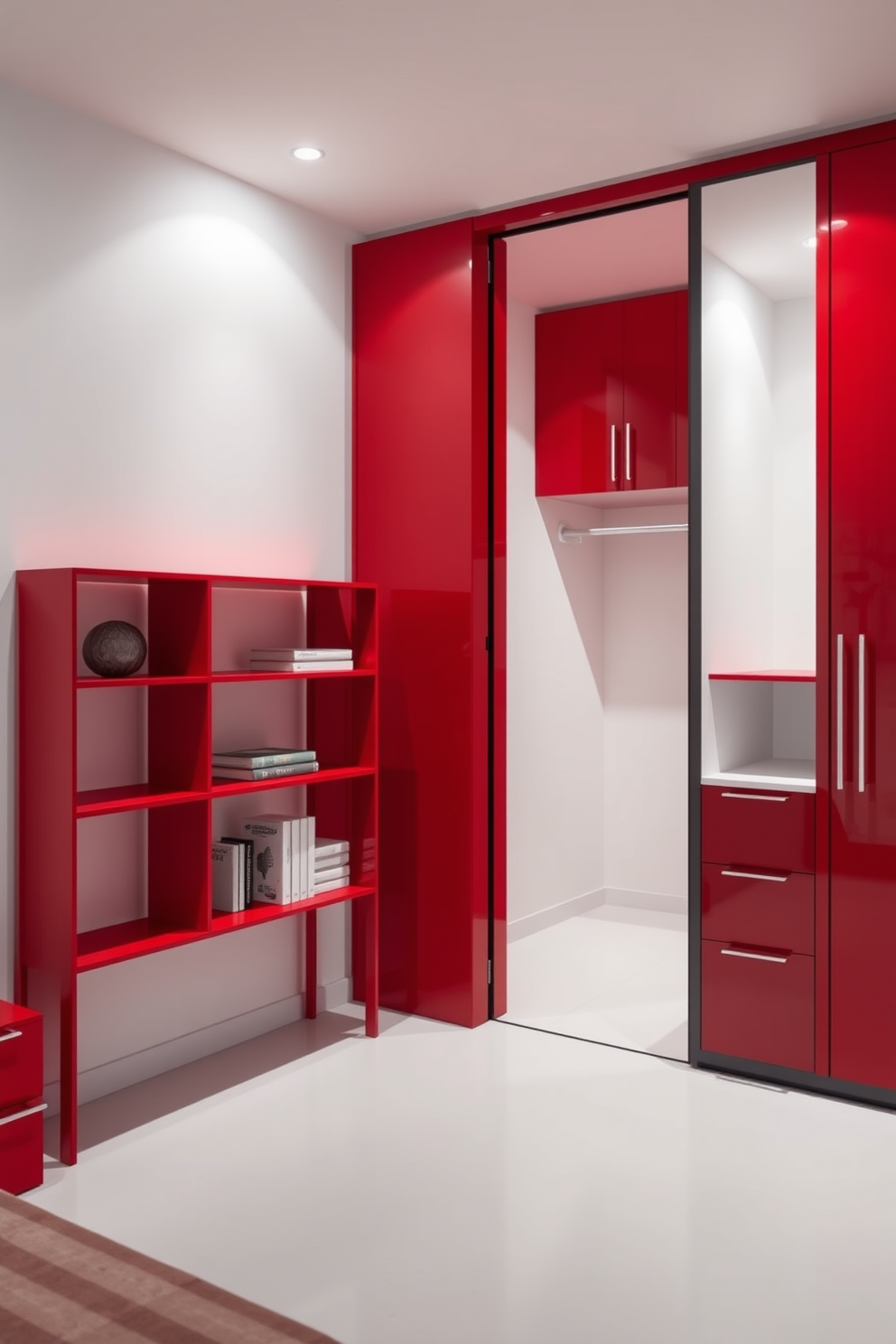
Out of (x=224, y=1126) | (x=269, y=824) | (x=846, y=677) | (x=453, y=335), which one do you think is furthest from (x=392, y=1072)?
(x=453, y=335)

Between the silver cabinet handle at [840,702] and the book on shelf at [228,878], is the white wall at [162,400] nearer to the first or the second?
the book on shelf at [228,878]

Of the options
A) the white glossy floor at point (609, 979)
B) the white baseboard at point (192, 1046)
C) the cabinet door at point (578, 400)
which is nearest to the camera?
the white baseboard at point (192, 1046)

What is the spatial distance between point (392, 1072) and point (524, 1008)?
0.74 meters

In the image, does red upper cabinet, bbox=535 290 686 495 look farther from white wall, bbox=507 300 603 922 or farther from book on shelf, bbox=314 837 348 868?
book on shelf, bbox=314 837 348 868

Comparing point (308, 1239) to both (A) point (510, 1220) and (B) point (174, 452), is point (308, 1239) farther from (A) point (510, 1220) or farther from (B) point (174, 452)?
(B) point (174, 452)

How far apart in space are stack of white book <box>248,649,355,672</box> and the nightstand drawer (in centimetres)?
121

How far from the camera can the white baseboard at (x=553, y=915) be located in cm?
481

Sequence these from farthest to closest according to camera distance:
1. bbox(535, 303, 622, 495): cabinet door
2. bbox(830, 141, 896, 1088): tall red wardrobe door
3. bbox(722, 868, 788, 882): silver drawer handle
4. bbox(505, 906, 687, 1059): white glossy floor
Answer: bbox(535, 303, 622, 495): cabinet door < bbox(505, 906, 687, 1059): white glossy floor < bbox(722, 868, 788, 882): silver drawer handle < bbox(830, 141, 896, 1088): tall red wardrobe door

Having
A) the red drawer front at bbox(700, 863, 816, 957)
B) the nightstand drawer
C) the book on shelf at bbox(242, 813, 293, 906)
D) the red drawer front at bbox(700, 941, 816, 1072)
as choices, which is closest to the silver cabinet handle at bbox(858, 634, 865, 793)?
the red drawer front at bbox(700, 863, 816, 957)

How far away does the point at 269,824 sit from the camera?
338cm

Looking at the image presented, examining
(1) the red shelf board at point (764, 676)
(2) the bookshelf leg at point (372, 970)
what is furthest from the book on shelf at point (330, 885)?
(1) the red shelf board at point (764, 676)

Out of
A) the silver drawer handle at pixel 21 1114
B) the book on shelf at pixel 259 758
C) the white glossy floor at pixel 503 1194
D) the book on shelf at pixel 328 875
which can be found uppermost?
the book on shelf at pixel 259 758

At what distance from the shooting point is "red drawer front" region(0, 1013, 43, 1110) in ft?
8.26

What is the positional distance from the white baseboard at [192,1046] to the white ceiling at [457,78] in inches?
103
